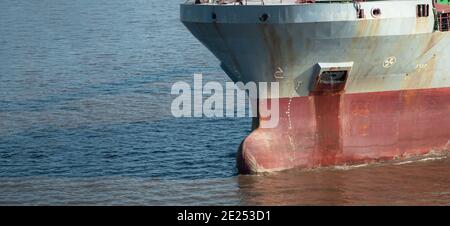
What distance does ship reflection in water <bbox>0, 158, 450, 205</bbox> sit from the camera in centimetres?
2347

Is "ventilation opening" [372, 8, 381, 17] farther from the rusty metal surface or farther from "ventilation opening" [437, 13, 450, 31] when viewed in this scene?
"ventilation opening" [437, 13, 450, 31]

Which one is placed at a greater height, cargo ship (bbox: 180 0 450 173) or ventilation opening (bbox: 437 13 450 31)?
ventilation opening (bbox: 437 13 450 31)

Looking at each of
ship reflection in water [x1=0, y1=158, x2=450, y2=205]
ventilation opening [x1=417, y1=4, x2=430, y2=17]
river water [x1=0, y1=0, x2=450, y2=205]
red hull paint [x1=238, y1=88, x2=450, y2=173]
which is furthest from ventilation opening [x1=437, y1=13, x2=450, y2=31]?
ship reflection in water [x1=0, y1=158, x2=450, y2=205]

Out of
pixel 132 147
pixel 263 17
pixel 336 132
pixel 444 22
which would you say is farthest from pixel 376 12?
pixel 132 147

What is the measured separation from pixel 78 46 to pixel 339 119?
25.3 meters

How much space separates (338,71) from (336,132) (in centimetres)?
177

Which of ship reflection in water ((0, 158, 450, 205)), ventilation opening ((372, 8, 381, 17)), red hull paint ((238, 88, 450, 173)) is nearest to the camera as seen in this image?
ship reflection in water ((0, 158, 450, 205))

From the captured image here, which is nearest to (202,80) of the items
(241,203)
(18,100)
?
(18,100)

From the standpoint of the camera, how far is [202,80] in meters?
39.6

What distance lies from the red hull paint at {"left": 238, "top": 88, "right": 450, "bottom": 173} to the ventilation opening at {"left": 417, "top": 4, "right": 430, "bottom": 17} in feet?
7.46

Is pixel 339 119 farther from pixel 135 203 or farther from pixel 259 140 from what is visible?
pixel 135 203

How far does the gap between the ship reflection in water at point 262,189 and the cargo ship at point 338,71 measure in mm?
760

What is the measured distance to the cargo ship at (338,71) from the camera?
2436cm

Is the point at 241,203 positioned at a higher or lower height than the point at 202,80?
lower
